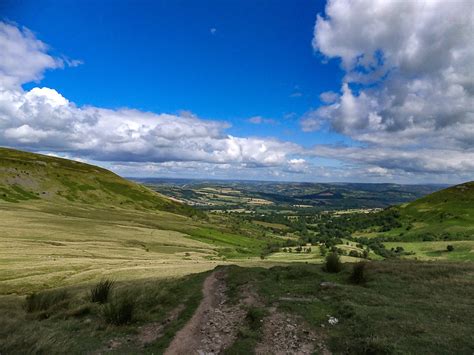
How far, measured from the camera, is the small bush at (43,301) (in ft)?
76.6

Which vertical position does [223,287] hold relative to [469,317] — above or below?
below

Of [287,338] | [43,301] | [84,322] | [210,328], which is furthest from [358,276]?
[43,301]

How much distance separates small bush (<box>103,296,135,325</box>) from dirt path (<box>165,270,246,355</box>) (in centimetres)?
357

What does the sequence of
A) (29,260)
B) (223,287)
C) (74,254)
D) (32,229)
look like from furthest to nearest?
1. (32,229)
2. (74,254)
3. (29,260)
4. (223,287)

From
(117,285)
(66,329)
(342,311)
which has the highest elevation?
(342,311)

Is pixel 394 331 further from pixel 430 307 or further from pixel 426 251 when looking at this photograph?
pixel 426 251

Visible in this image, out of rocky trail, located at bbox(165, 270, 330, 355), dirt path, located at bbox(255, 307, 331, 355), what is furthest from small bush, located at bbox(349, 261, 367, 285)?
dirt path, located at bbox(255, 307, 331, 355)

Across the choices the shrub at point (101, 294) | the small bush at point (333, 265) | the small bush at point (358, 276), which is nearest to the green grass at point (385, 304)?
the small bush at point (358, 276)

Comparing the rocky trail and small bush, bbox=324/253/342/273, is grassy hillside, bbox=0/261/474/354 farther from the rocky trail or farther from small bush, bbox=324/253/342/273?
small bush, bbox=324/253/342/273

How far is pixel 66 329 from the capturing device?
1870cm

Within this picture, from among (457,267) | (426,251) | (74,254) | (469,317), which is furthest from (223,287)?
(426,251)

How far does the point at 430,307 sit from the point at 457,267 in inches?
518

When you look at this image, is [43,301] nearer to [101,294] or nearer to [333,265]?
[101,294]

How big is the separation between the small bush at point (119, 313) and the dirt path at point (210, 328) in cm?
357
